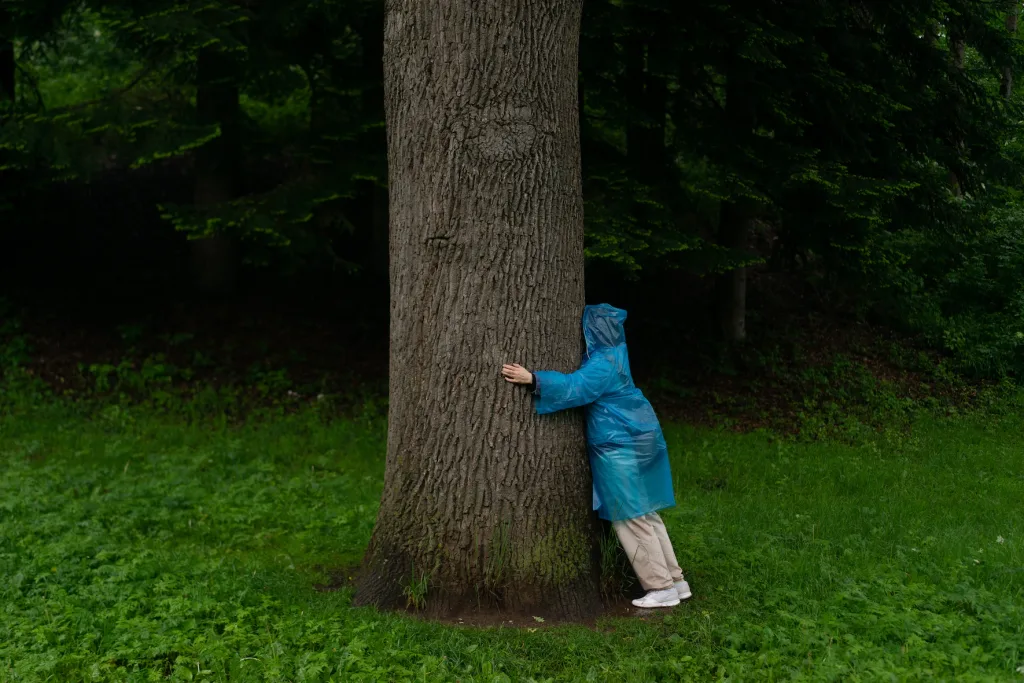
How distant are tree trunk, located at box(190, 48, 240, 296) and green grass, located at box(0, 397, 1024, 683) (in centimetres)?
315

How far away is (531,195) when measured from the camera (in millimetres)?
5074

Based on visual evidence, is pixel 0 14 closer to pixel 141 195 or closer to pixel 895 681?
pixel 141 195

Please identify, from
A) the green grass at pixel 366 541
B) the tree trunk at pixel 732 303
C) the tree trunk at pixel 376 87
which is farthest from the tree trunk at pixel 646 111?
the green grass at pixel 366 541

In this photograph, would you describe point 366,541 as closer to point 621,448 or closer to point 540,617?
point 540,617

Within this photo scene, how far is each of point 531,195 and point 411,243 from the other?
0.70 metres

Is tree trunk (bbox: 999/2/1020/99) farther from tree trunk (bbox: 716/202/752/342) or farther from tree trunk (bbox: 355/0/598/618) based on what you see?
tree trunk (bbox: 355/0/598/618)

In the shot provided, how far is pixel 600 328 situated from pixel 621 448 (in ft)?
2.24

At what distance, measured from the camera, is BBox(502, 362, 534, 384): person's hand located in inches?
196

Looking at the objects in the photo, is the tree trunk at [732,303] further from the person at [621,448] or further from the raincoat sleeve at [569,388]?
the raincoat sleeve at [569,388]

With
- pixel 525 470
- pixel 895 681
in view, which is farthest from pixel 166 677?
pixel 895 681

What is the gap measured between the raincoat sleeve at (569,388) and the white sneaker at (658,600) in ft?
3.79

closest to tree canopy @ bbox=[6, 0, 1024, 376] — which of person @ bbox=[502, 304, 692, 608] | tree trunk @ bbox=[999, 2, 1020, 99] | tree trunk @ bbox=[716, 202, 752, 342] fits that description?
tree trunk @ bbox=[716, 202, 752, 342]

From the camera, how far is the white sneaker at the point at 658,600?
17.2 feet

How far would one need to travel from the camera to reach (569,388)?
5020mm
